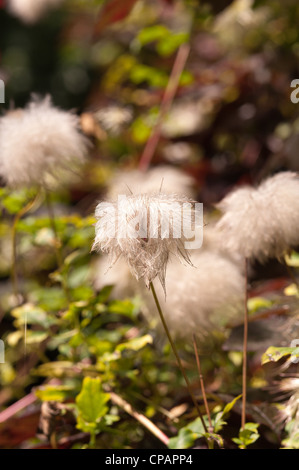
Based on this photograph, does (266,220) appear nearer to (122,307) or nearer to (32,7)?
(122,307)

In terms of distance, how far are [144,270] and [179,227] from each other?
5cm

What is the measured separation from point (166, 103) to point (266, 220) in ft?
2.20

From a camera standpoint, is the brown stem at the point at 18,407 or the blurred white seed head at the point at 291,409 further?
the brown stem at the point at 18,407

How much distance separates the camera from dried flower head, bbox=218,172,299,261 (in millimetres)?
567

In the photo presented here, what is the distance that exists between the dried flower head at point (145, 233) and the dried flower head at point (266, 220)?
0.34ft

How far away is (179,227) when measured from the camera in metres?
0.48

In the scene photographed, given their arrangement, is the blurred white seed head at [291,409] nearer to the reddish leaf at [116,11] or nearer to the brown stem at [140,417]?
the brown stem at [140,417]

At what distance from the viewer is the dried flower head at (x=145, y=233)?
47 cm

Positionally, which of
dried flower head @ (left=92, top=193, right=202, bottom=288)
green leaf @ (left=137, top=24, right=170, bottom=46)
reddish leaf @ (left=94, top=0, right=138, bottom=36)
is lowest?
dried flower head @ (left=92, top=193, right=202, bottom=288)

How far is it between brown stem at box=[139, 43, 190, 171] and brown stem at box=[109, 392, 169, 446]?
54 centimetres

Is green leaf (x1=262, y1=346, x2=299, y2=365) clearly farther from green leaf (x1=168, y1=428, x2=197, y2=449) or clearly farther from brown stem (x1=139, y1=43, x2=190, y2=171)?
brown stem (x1=139, y1=43, x2=190, y2=171)

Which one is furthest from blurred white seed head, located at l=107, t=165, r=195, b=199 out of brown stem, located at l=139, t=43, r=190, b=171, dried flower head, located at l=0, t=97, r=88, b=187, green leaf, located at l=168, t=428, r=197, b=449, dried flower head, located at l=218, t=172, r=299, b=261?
green leaf, located at l=168, t=428, r=197, b=449

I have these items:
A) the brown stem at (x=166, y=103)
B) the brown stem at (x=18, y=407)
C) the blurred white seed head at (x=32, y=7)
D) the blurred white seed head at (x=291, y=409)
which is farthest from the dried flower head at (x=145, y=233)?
the blurred white seed head at (x=32, y=7)
